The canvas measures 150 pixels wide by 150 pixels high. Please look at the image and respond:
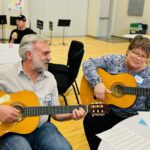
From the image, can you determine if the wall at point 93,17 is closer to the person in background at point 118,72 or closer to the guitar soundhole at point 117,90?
the person in background at point 118,72

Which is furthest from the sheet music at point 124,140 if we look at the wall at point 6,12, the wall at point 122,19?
the wall at point 122,19

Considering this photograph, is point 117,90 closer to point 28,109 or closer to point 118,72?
point 118,72

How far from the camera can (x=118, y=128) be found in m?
1.48

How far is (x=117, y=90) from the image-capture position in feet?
7.31

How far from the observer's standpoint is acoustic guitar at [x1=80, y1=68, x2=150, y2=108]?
2.12 meters

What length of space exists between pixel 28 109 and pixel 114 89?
0.82m

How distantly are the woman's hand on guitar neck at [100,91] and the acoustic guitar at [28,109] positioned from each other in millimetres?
394

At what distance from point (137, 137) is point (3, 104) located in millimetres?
919

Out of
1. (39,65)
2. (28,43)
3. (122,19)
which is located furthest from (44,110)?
(122,19)

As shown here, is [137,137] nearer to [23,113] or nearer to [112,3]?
[23,113]

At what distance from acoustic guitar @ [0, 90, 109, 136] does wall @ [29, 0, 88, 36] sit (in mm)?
8535

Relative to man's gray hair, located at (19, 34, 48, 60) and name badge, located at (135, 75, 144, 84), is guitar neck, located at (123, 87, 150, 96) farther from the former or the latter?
man's gray hair, located at (19, 34, 48, 60)

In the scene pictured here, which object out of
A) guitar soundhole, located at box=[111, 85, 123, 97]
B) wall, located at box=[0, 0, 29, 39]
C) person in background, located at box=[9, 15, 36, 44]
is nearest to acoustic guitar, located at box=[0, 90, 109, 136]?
guitar soundhole, located at box=[111, 85, 123, 97]

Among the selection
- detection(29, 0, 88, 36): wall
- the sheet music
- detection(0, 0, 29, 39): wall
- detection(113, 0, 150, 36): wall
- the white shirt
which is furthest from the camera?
detection(113, 0, 150, 36): wall
